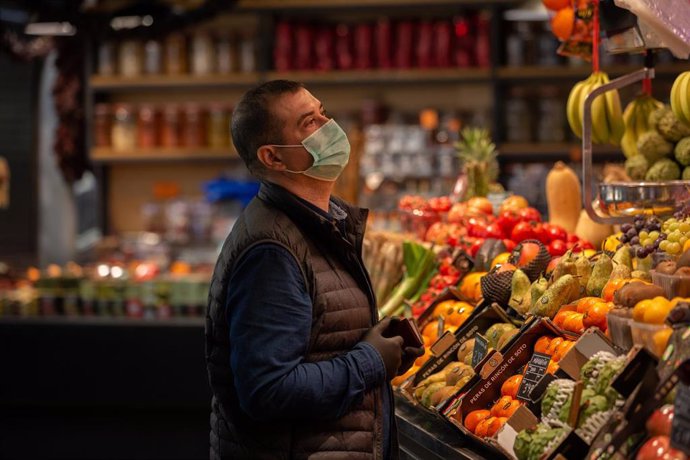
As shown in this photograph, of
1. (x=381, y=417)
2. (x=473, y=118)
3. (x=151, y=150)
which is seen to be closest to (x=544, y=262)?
(x=381, y=417)

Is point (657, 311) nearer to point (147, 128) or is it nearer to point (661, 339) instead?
point (661, 339)

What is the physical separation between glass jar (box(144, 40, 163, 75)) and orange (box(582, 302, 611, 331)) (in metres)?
5.71

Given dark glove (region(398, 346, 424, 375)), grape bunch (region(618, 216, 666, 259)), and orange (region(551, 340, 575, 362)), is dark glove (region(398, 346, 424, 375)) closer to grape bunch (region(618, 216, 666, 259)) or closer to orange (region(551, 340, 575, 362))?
orange (region(551, 340, 575, 362))

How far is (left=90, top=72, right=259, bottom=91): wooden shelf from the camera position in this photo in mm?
7691

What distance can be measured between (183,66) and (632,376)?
618 cm

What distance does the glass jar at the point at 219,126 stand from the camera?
7.66m

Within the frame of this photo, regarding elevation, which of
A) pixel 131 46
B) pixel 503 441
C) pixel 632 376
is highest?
pixel 131 46

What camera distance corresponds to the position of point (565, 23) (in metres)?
3.86

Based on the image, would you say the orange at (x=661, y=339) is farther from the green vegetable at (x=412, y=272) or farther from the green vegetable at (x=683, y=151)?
the green vegetable at (x=412, y=272)

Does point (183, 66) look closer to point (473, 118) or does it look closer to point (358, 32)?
point (358, 32)

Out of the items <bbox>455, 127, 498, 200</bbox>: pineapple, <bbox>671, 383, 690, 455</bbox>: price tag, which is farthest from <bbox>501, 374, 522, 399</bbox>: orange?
<bbox>455, 127, 498, 200</bbox>: pineapple

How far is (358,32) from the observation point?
754cm

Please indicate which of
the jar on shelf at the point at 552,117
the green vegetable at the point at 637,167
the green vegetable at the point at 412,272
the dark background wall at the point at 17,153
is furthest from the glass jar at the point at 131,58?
the green vegetable at the point at 637,167

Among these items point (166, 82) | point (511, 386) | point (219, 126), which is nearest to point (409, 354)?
point (511, 386)
